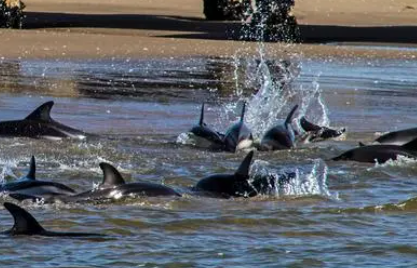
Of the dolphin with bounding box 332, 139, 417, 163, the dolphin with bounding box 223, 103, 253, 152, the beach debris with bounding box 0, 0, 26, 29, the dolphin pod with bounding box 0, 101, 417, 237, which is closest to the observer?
the dolphin pod with bounding box 0, 101, 417, 237

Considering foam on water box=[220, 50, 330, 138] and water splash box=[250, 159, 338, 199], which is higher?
water splash box=[250, 159, 338, 199]

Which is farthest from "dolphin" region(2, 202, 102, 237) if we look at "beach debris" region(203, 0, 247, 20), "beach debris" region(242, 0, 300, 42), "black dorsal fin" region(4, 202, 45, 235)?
"beach debris" region(203, 0, 247, 20)

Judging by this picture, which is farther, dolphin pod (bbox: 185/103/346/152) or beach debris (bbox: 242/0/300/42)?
beach debris (bbox: 242/0/300/42)

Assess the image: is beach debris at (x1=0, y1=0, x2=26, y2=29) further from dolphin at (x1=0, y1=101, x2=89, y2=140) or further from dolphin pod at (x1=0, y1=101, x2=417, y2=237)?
dolphin at (x1=0, y1=101, x2=89, y2=140)

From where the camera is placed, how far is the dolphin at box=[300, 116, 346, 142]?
49.5ft

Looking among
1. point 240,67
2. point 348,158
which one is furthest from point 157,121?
point 240,67

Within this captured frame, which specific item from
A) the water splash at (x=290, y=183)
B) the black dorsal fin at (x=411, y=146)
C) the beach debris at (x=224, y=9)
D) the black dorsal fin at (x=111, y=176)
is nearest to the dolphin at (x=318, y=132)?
the black dorsal fin at (x=411, y=146)

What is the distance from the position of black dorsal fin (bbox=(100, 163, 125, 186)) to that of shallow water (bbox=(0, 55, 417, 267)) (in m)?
0.18

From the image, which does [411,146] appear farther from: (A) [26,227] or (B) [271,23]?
(B) [271,23]

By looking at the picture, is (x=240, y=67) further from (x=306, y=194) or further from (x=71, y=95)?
(x=306, y=194)

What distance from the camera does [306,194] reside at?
37.5ft

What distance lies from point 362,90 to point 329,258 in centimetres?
1282

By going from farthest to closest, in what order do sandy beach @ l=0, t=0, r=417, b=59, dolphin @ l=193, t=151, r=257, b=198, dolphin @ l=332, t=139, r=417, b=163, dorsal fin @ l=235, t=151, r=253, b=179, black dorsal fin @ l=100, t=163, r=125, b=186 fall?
sandy beach @ l=0, t=0, r=417, b=59 → dolphin @ l=332, t=139, r=417, b=163 → dolphin @ l=193, t=151, r=257, b=198 → dorsal fin @ l=235, t=151, r=253, b=179 → black dorsal fin @ l=100, t=163, r=125, b=186

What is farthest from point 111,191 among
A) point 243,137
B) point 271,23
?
point 271,23
